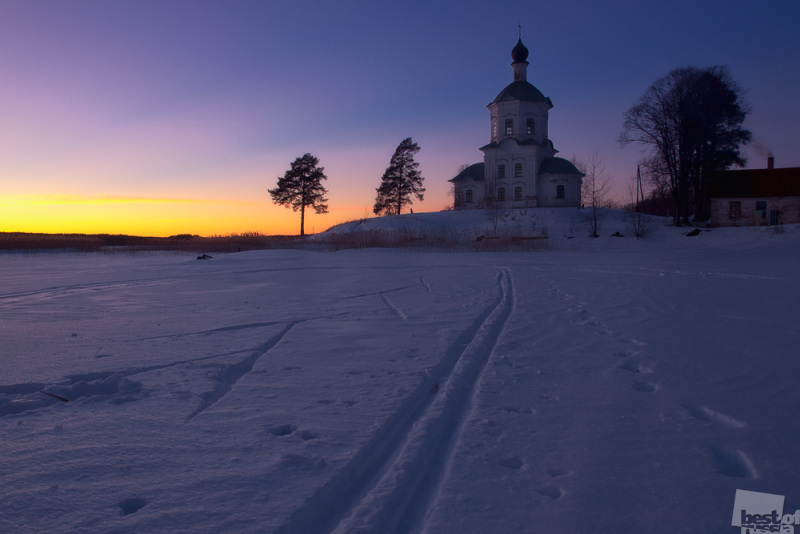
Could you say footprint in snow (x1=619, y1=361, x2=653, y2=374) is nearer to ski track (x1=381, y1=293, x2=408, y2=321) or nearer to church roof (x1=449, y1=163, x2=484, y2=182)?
ski track (x1=381, y1=293, x2=408, y2=321)

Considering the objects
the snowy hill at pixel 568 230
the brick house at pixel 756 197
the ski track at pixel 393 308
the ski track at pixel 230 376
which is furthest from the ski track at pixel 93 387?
the brick house at pixel 756 197

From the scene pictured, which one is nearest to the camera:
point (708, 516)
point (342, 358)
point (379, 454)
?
point (708, 516)

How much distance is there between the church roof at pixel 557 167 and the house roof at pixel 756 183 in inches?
407

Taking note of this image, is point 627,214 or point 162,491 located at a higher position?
point 627,214

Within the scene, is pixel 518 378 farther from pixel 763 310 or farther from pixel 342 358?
pixel 763 310

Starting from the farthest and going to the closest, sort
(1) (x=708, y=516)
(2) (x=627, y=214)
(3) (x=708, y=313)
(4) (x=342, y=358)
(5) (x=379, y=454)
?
(2) (x=627, y=214)
(3) (x=708, y=313)
(4) (x=342, y=358)
(5) (x=379, y=454)
(1) (x=708, y=516)

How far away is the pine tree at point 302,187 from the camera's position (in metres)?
50.5

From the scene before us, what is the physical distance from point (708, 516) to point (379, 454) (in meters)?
1.53

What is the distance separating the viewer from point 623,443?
2.74 metres

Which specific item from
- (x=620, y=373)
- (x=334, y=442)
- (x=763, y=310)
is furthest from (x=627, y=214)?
(x=334, y=442)

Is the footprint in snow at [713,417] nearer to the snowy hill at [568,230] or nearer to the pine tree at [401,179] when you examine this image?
the snowy hill at [568,230]

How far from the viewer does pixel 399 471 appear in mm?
2367

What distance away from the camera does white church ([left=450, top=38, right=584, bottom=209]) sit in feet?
137

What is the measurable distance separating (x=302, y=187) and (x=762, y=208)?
39.8 metres
